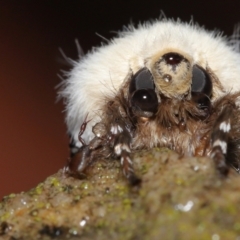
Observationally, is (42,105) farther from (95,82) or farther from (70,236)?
(70,236)

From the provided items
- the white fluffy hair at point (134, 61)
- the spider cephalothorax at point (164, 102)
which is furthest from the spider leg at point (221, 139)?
the white fluffy hair at point (134, 61)

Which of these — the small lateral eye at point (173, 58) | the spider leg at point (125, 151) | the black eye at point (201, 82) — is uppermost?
the small lateral eye at point (173, 58)

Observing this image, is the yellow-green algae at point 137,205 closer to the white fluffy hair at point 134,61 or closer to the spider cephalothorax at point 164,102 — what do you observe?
the spider cephalothorax at point 164,102

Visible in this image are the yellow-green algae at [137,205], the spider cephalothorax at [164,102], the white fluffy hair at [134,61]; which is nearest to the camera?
the yellow-green algae at [137,205]

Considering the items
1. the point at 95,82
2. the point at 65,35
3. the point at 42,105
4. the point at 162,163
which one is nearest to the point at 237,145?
the point at 162,163

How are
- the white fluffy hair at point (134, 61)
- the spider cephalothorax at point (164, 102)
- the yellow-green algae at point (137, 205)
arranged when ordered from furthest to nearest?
the white fluffy hair at point (134, 61), the spider cephalothorax at point (164, 102), the yellow-green algae at point (137, 205)

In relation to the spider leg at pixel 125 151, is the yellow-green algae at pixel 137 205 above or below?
below

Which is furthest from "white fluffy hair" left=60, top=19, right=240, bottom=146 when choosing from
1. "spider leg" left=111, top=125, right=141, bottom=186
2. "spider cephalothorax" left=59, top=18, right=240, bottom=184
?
"spider leg" left=111, top=125, right=141, bottom=186
